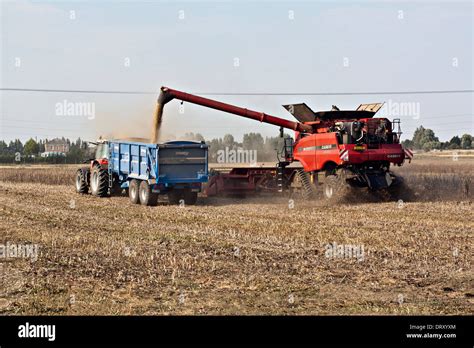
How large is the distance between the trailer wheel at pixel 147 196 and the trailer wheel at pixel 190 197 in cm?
138

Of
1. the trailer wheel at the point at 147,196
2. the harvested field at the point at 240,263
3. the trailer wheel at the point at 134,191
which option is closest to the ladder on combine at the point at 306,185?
the harvested field at the point at 240,263

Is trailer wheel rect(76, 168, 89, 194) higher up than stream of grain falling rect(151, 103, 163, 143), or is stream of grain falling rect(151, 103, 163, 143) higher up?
stream of grain falling rect(151, 103, 163, 143)

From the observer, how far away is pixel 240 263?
11.8 meters

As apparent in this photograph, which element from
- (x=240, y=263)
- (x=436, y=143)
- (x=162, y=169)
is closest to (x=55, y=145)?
(x=436, y=143)

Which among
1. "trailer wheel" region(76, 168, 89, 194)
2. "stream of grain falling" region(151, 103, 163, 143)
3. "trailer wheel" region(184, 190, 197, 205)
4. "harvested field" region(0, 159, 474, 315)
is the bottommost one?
"harvested field" region(0, 159, 474, 315)

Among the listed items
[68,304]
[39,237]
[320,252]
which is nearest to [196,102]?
[39,237]

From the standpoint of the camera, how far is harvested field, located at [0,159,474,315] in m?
9.12

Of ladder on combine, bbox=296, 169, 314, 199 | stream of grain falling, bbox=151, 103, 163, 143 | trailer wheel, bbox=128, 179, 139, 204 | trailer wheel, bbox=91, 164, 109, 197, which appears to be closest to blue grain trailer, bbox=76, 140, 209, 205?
trailer wheel, bbox=128, 179, 139, 204

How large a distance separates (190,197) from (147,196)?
67.6 inches

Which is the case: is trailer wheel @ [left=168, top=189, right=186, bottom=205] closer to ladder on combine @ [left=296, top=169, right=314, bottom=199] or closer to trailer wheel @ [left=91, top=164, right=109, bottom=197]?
trailer wheel @ [left=91, top=164, right=109, bottom=197]

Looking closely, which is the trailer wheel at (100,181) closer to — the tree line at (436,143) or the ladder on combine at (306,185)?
the ladder on combine at (306,185)

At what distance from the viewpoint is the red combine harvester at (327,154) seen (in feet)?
73.5

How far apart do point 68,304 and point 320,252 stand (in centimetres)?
524

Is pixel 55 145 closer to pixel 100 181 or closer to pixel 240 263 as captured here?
pixel 100 181
